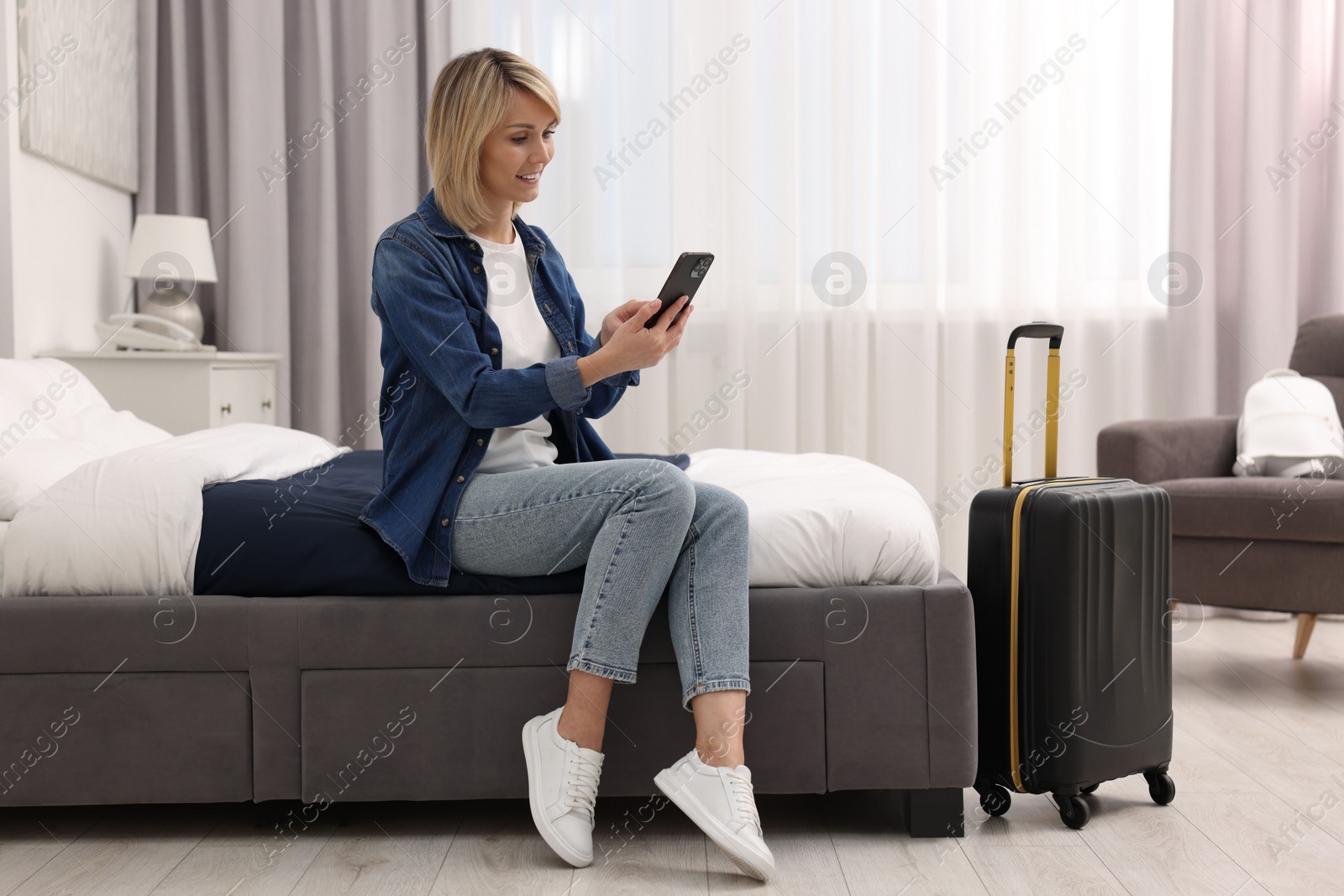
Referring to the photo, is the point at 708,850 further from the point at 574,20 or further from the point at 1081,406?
the point at 574,20

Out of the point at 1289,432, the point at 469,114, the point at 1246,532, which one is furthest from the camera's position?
the point at 1289,432

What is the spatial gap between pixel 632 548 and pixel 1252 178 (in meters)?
2.82

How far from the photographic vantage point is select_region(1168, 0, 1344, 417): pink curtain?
3359 mm

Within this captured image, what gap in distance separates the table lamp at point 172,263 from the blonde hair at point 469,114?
175 centimetres

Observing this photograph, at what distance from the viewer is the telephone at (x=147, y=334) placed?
112 inches

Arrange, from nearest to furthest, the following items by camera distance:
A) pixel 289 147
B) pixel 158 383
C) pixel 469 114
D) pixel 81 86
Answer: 1. pixel 469 114
2. pixel 158 383
3. pixel 81 86
4. pixel 289 147

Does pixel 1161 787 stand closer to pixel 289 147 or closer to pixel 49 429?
pixel 49 429

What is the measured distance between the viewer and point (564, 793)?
4.67ft

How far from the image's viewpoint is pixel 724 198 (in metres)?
3.45

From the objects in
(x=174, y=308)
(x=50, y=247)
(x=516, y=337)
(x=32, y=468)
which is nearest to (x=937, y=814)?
(x=516, y=337)

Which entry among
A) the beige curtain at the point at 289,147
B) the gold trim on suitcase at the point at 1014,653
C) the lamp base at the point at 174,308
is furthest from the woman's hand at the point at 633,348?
Result: the beige curtain at the point at 289,147

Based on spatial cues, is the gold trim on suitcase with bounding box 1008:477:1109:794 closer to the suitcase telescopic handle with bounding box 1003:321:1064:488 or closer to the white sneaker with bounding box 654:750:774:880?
the suitcase telescopic handle with bounding box 1003:321:1064:488

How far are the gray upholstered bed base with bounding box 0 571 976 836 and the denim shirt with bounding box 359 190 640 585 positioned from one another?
0.12 m

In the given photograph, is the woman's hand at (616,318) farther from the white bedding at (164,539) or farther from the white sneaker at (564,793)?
the white sneaker at (564,793)
